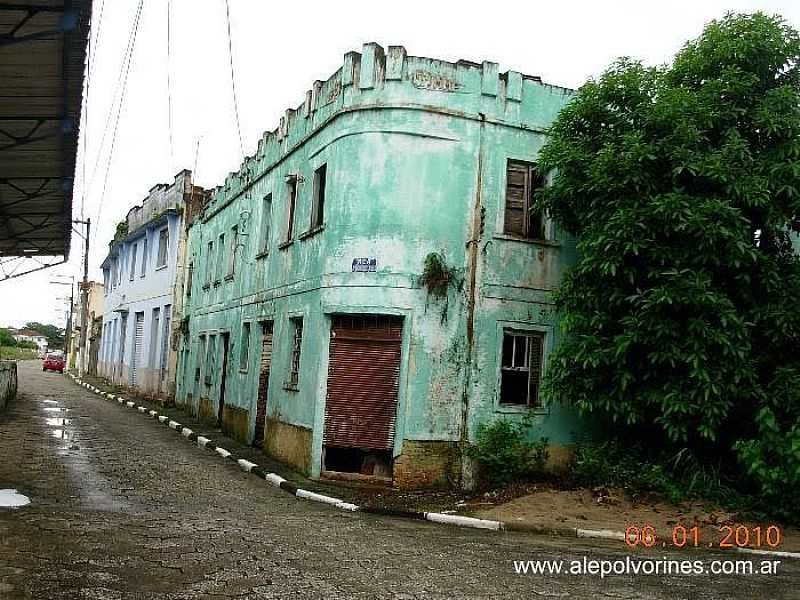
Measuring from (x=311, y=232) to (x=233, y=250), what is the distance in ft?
24.7

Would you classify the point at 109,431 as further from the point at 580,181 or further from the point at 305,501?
the point at 580,181

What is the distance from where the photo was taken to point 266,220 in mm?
18594

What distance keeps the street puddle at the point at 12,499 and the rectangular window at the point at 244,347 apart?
29.0ft

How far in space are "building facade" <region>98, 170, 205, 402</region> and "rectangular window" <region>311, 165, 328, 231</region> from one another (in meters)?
14.0

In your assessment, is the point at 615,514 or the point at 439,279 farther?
the point at 439,279

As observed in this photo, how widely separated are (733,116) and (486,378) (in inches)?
216

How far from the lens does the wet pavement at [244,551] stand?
6.65 metres

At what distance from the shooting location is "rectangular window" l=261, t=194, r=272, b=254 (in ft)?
60.1

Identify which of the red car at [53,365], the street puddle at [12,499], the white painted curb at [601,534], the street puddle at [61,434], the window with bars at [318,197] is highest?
the window with bars at [318,197]

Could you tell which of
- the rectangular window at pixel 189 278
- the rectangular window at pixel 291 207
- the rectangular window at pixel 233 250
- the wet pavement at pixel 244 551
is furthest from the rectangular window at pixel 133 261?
the wet pavement at pixel 244 551

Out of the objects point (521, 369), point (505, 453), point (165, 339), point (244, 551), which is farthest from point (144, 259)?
point (244, 551)

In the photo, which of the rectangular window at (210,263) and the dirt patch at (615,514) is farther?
the rectangular window at (210,263)

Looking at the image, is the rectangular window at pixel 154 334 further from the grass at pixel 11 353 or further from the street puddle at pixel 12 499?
the street puddle at pixel 12 499

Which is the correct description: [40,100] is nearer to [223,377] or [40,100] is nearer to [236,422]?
[236,422]
